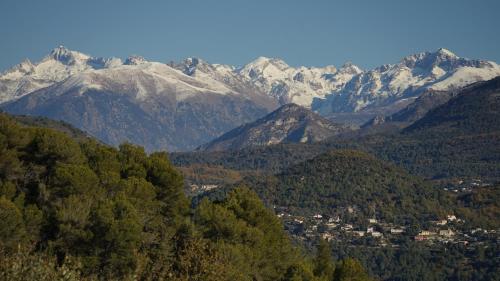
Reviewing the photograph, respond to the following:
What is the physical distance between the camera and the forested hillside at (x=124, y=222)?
41.5 metres

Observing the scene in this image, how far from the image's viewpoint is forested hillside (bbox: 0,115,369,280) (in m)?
41.5

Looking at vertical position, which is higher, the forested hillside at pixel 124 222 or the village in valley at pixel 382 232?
the forested hillside at pixel 124 222

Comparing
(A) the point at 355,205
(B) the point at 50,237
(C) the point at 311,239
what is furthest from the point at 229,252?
(A) the point at 355,205

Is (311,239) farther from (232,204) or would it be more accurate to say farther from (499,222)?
(232,204)

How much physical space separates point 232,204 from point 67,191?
13822 mm

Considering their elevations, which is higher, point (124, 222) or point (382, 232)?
point (124, 222)

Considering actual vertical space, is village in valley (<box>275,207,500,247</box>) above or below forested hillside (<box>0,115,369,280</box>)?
below

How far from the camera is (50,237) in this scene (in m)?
45.2

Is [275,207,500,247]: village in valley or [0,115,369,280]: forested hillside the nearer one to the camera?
[0,115,369,280]: forested hillside

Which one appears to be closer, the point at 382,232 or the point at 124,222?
the point at 124,222

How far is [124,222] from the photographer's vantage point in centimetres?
4447

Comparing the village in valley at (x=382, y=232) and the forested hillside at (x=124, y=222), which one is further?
the village in valley at (x=382, y=232)

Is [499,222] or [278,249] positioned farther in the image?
[499,222]

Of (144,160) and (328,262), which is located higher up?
(144,160)
